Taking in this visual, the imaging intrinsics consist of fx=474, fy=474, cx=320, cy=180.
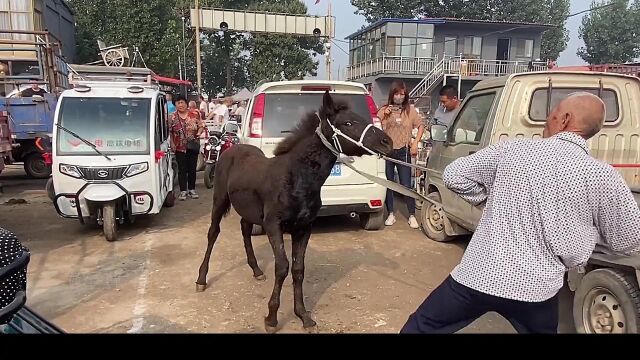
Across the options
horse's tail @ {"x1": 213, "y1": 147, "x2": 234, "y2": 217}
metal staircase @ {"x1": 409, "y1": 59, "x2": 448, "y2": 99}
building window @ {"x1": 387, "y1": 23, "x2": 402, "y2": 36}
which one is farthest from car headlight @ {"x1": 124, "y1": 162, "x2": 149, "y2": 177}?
building window @ {"x1": 387, "y1": 23, "x2": 402, "y2": 36}

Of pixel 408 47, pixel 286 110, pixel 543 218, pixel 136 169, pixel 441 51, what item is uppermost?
pixel 408 47

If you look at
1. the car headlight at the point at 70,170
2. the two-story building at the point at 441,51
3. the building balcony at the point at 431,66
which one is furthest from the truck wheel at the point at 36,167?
the building balcony at the point at 431,66

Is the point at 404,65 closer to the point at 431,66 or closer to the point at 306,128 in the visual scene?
the point at 431,66

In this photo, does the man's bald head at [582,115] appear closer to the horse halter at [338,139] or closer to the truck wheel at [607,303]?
the truck wheel at [607,303]

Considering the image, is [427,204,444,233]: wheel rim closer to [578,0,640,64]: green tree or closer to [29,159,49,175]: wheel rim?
[29,159,49,175]: wheel rim

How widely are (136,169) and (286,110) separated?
2184 millimetres

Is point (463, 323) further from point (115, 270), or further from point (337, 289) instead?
point (115, 270)

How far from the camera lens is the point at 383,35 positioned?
30.6 metres

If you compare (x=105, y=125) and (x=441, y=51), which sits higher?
(x=441, y=51)

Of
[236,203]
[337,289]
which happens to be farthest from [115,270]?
[337,289]

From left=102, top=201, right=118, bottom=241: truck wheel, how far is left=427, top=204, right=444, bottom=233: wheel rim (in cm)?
426

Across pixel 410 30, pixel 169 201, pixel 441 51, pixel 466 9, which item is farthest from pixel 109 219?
pixel 466 9

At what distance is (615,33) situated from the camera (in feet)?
152

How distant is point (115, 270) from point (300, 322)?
2.45m
